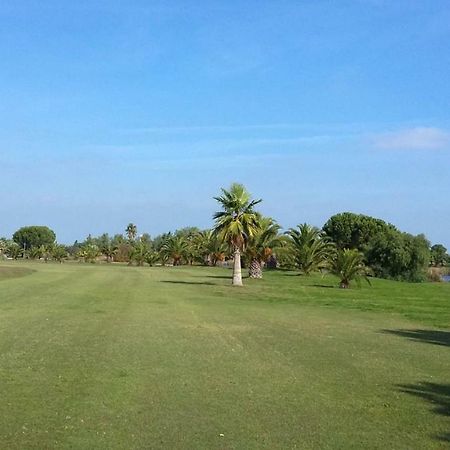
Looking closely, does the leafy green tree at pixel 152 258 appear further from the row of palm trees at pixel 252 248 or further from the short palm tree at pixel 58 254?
the short palm tree at pixel 58 254

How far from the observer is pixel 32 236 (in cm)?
17988

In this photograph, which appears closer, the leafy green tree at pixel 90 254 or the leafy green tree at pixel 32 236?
the leafy green tree at pixel 90 254

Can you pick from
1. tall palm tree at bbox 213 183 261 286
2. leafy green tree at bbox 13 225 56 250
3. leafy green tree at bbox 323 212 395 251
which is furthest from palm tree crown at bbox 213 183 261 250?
leafy green tree at bbox 13 225 56 250

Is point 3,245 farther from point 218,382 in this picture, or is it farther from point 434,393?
point 434,393

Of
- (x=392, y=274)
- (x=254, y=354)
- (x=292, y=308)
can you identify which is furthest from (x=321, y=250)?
(x=254, y=354)

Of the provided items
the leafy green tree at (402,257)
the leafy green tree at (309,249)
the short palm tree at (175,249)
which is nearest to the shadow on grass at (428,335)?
the leafy green tree at (309,249)

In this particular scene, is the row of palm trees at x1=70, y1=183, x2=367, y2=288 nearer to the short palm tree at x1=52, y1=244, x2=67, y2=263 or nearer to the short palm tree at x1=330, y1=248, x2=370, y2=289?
the short palm tree at x1=330, y1=248, x2=370, y2=289

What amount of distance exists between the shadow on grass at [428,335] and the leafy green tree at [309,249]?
3935cm

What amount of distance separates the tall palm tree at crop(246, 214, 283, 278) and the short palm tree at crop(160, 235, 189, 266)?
133 feet

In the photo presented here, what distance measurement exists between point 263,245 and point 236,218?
41.6 ft

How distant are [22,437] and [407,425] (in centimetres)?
443

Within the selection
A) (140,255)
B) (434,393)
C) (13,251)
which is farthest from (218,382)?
(13,251)

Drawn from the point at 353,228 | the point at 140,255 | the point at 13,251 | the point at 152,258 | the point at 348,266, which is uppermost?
the point at 353,228

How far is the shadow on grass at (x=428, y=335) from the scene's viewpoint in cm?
1658
